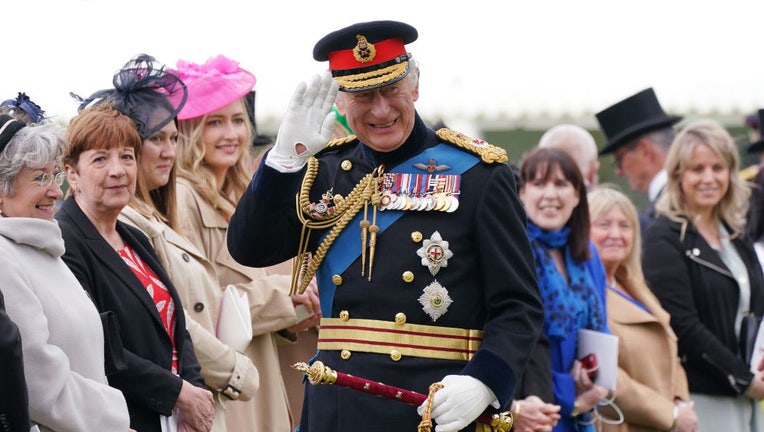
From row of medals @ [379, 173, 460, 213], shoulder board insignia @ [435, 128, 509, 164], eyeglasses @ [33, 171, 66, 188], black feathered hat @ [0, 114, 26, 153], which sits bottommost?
row of medals @ [379, 173, 460, 213]

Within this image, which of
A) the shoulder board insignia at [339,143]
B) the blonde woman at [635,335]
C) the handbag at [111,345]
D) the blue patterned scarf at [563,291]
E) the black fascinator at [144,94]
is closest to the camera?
the handbag at [111,345]

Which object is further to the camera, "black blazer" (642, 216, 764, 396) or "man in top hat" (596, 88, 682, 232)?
"man in top hat" (596, 88, 682, 232)

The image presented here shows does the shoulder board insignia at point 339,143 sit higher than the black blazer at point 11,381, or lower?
higher

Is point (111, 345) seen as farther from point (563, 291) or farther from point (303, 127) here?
point (563, 291)

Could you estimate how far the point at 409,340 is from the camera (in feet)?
15.4

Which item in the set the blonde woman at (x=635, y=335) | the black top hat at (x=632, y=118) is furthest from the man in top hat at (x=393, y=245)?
the black top hat at (x=632, y=118)

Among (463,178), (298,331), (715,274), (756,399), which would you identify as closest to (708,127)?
(715,274)

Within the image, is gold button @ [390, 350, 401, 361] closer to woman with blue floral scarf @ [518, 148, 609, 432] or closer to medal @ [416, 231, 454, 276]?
medal @ [416, 231, 454, 276]

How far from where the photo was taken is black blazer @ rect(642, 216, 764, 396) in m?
8.05

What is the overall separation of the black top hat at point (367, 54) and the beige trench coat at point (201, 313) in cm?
144

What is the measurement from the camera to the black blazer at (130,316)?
17.0ft

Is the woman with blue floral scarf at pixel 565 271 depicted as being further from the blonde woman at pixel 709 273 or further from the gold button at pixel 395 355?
the gold button at pixel 395 355

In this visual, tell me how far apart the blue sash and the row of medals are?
3 cm

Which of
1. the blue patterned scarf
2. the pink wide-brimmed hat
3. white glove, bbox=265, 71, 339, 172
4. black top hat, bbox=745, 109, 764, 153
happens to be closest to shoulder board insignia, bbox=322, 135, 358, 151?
white glove, bbox=265, 71, 339, 172
